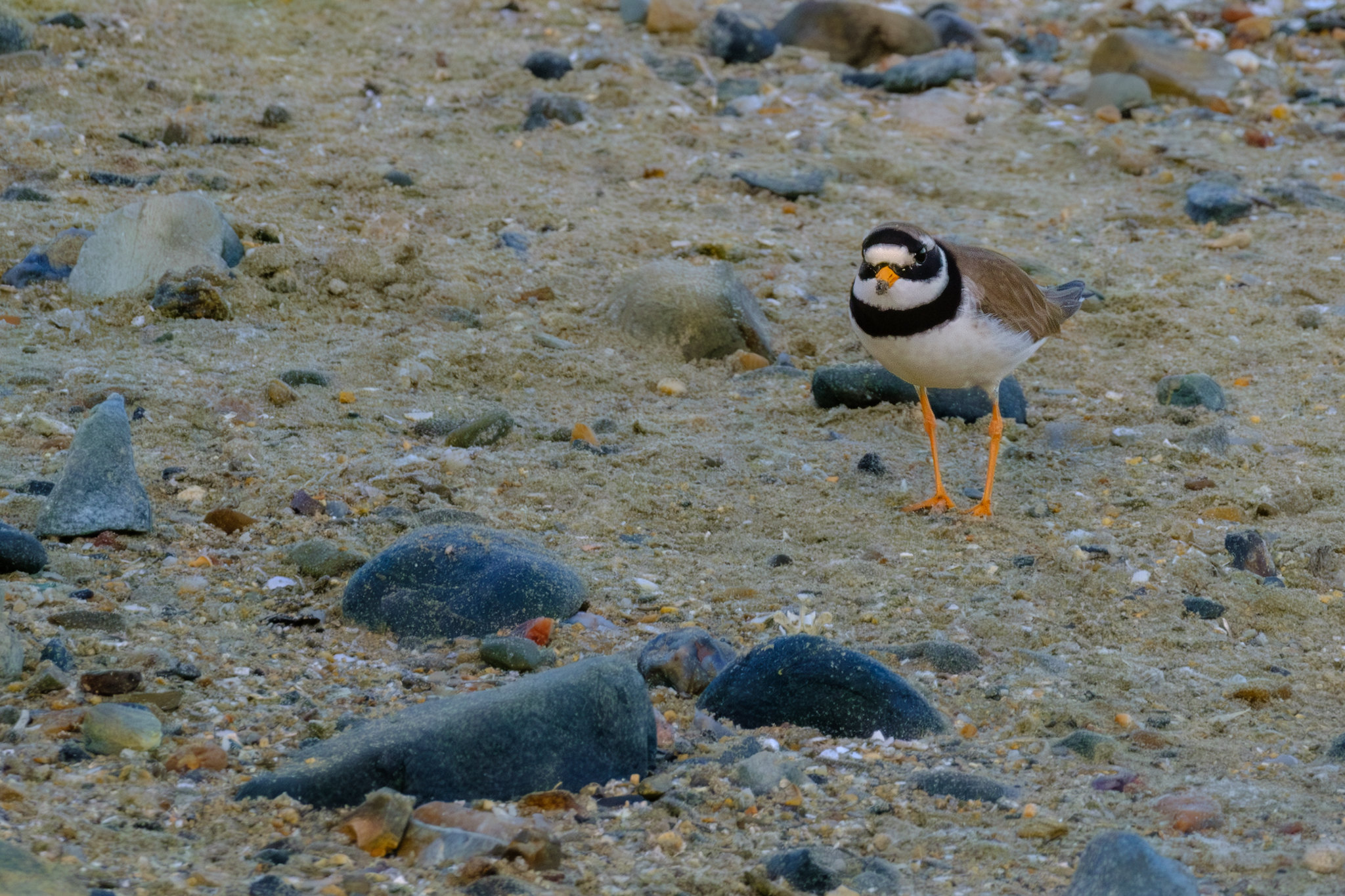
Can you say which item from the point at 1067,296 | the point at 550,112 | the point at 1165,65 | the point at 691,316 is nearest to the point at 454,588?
the point at 691,316

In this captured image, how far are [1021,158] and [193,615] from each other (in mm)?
6428

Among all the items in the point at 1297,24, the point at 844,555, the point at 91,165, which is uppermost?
the point at 1297,24

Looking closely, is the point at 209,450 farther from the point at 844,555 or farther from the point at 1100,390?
A: the point at 1100,390

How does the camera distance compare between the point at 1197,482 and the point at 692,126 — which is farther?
the point at 692,126

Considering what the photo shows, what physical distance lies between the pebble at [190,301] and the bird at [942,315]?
283 cm

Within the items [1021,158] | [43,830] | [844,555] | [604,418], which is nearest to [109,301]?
[604,418]

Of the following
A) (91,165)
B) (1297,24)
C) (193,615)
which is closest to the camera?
(193,615)

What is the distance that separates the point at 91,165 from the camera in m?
6.92

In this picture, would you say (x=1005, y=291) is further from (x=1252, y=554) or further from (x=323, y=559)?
(x=323, y=559)

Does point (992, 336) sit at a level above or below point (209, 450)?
above

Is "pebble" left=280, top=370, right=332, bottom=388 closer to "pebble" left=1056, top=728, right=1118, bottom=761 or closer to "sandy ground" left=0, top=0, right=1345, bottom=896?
Result: "sandy ground" left=0, top=0, right=1345, bottom=896

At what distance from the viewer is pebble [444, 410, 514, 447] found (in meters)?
4.92

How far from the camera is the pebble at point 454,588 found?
3.57m

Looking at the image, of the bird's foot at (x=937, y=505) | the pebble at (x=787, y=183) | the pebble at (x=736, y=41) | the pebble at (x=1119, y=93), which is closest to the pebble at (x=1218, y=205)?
the pebble at (x=1119, y=93)
